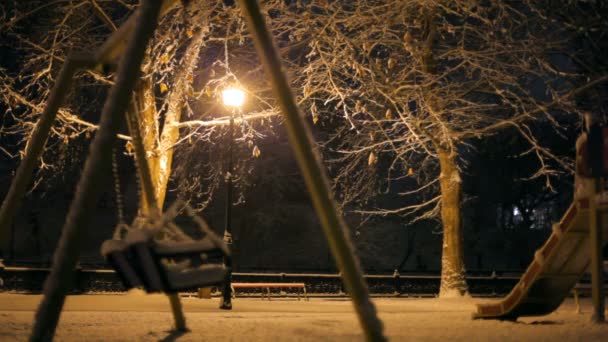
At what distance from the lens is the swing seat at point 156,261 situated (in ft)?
18.2

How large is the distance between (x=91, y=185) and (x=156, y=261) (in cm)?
78

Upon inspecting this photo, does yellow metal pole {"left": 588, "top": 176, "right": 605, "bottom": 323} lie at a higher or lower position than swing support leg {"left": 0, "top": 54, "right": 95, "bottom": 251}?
lower

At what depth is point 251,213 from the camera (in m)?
44.8

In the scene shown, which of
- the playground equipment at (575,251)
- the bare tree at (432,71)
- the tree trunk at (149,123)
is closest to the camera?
the playground equipment at (575,251)

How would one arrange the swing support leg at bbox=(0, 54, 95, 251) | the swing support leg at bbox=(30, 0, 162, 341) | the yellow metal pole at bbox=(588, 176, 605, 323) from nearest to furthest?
1. the swing support leg at bbox=(30, 0, 162, 341)
2. the swing support leg at bbox=(0, 54, 95, 251)
3. the yellow metal pole at bbox=(588, 176, 605, 323)

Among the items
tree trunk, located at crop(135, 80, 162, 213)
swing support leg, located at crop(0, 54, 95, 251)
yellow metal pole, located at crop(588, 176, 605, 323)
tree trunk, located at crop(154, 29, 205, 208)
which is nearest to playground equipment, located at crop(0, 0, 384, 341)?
swing support leg, located at crop(0, 54, 95, 251)

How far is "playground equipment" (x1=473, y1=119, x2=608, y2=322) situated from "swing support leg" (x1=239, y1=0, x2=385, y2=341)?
540 cm

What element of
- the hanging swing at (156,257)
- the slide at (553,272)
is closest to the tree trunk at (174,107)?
the slide at (553,272)

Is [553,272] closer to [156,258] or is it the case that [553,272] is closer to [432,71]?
[156,258]

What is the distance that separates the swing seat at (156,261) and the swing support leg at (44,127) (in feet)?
8.17

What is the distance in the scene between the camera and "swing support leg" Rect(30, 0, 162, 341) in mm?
5457

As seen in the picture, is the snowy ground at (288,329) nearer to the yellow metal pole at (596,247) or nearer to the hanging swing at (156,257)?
the yellow metal pole at (596,247)

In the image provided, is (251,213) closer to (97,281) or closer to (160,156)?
(97,281)

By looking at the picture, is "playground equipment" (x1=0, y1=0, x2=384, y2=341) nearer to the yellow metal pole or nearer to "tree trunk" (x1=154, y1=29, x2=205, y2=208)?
the yellow metal pole
